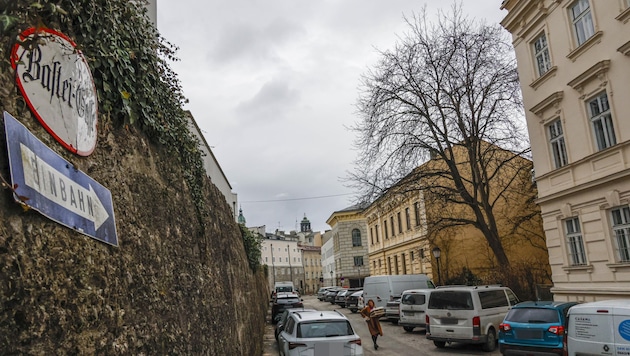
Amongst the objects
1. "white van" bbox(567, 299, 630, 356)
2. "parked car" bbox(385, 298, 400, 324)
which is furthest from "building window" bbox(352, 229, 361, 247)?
"white van" bbox(567, 299, 630, 356)

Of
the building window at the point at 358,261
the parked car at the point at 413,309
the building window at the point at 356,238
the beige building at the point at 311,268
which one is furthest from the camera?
the beige building at the point at 311,268

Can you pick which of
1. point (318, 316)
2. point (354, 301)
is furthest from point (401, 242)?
point (318, 316)

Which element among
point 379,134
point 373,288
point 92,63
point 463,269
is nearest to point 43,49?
point 92,63

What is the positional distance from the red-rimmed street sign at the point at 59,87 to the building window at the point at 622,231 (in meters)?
15.5

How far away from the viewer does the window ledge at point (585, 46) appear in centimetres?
1473

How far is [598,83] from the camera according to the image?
14.9 metres

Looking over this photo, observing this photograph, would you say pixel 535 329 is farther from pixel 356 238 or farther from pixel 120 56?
pixel 356 238

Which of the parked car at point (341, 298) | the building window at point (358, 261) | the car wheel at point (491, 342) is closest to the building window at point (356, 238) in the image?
the building window at point (358, 261)

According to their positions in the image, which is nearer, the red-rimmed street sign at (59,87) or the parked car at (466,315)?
the red-rimmed street sign at (59,87)

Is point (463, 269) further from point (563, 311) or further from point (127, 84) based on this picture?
point (127, 84)

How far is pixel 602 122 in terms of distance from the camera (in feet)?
49.2

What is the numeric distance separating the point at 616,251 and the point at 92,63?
627 inches

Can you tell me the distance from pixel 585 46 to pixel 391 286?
16220mm

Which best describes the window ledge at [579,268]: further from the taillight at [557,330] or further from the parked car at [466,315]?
the taillight at [557,330]
